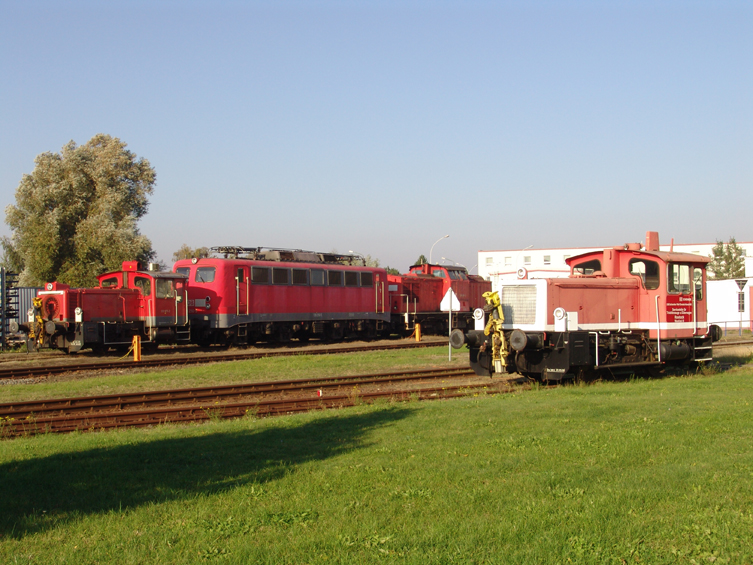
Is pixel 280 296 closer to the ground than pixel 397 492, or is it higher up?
higher up

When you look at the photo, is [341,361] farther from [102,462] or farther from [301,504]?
[301,504]

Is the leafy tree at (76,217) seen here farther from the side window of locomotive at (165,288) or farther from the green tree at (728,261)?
the green tree at (728,261)

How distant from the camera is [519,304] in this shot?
1424 cm

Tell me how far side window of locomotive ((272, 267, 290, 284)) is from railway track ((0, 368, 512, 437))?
37.8ft

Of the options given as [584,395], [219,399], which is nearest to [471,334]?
[584,395]

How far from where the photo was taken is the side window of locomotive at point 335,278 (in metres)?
29.4

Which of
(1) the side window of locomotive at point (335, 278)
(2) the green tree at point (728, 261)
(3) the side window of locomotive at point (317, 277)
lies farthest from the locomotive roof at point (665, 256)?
(2) the green tree at point (728, 261)

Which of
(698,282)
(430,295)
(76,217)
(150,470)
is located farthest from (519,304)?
(76,217)

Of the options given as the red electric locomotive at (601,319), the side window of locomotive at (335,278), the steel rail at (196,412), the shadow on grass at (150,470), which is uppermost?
the side window of locomotive at (335,278)

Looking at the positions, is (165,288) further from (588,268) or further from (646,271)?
(646,271)

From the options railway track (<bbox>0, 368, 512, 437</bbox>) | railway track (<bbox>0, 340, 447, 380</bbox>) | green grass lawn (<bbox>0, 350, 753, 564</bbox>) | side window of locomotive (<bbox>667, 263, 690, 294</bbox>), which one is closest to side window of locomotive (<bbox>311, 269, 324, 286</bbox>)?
railway track (<bbox>0, 340, 447, 380</bbox>)

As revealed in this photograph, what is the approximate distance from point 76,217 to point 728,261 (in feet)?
210

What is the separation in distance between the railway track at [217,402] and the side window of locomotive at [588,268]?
10.9ft

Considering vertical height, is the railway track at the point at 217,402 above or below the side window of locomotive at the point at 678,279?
below
